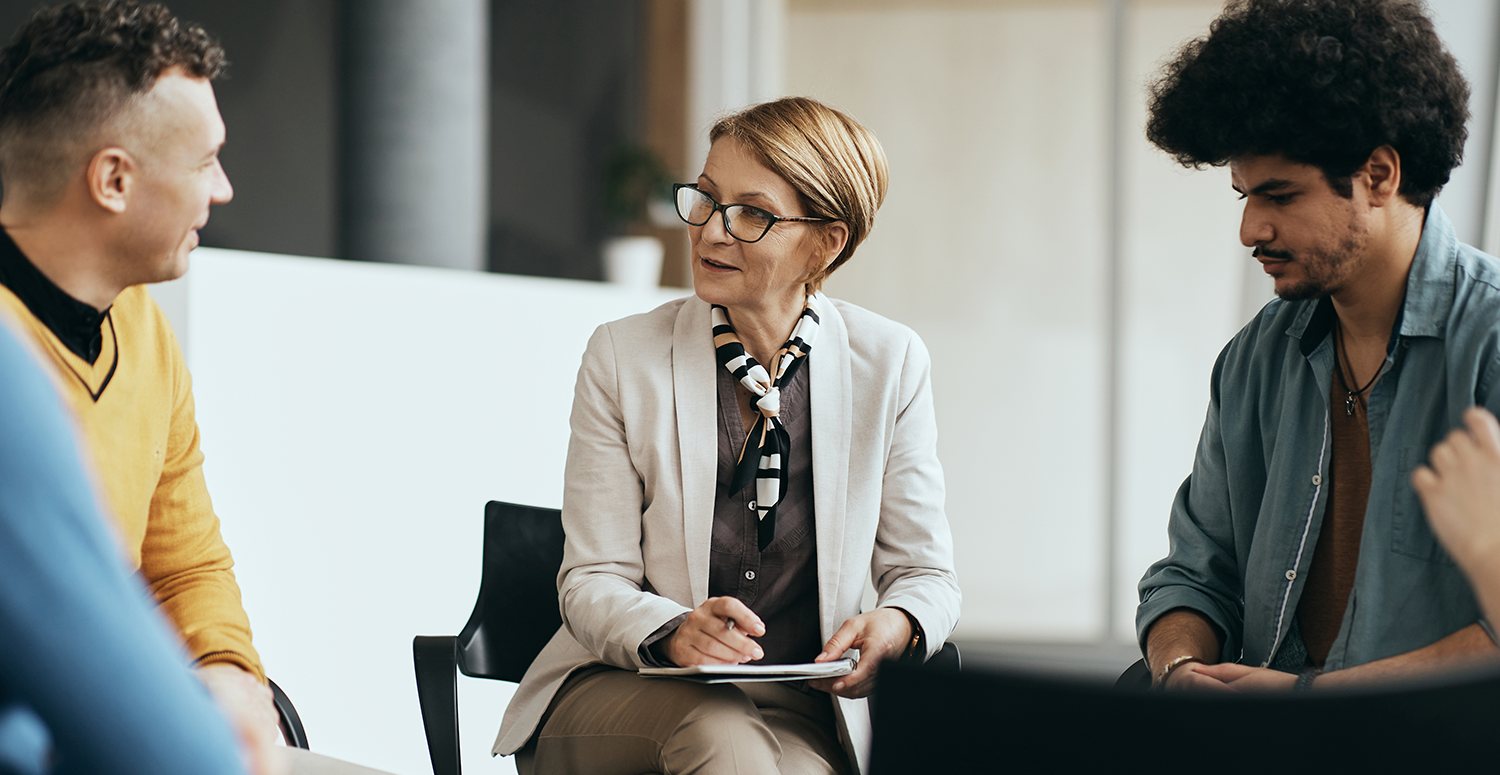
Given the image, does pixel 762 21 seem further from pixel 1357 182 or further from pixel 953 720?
pixel 953 720

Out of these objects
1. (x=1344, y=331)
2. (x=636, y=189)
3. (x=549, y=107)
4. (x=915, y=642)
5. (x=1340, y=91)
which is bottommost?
(x=915, y=642)

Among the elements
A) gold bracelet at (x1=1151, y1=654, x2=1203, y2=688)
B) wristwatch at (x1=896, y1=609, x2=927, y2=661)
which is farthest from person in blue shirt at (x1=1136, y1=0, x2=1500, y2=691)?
wristwatch at (x1=896, y1=609, x2=927, y2=661)

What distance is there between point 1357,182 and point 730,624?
40.6 inches

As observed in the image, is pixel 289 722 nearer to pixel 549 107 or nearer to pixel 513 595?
pixel 513 595

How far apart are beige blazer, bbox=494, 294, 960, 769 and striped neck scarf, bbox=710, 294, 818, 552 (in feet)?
0.12

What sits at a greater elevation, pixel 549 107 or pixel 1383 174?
pixel 549 107

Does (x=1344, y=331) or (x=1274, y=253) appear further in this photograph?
(x=1344, y=331)

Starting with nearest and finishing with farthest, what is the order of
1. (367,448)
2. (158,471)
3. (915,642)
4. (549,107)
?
1. (158,471)
2. (915,642)
3. (367,448)
4. (549,107)

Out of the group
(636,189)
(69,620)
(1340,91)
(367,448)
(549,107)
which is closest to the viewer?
(69,620)

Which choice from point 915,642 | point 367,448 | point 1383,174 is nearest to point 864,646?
point 915,642

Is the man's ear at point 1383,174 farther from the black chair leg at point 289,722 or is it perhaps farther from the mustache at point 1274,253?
the black chair leg at point 289,722

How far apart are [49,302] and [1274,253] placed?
4.94ft

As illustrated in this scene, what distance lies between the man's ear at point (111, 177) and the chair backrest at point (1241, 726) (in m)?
0.98

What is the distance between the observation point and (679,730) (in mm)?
1502
